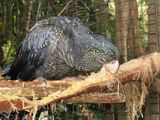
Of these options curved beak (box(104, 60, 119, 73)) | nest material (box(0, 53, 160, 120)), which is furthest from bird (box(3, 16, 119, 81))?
nest material (box(0, 53, 160, 120))

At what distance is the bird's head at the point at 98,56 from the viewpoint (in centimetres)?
334

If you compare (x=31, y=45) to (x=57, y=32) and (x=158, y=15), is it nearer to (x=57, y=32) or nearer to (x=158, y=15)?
(x=57, y=32)

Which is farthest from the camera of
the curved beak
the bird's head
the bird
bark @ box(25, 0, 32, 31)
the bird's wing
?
bark @ box(25, 0, 32, 31)

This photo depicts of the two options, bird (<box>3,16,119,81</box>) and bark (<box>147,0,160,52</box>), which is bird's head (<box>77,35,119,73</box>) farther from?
bark (<box>147,0,160,52</box>)

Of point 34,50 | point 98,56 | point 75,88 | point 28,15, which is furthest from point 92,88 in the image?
point 28,15

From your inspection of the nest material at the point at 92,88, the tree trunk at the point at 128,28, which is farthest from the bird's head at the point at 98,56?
the tree trunk at the point at 128,28

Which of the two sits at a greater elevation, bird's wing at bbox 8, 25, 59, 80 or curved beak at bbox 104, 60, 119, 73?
bird's wing at bbox 8, 25, 59, 80

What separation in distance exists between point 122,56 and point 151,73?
89cm

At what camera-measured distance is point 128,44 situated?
13.9ft

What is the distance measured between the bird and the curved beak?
0.16 meters

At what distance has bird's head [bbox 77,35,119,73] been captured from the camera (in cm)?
334

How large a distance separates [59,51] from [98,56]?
44 centimetres

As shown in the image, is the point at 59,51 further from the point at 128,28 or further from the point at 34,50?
the point at 128,28

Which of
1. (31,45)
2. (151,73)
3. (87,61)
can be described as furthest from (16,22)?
(151,73)
